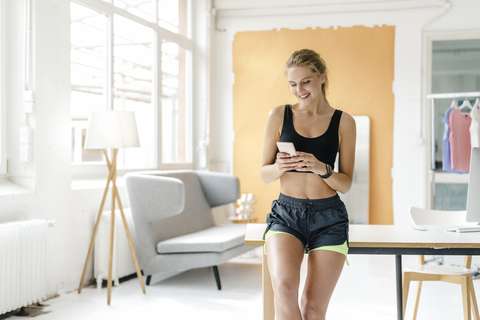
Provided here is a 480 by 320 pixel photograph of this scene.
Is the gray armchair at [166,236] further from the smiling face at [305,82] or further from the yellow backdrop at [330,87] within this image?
the yellow backdrop at [330,87]

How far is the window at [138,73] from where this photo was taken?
3.99 meters

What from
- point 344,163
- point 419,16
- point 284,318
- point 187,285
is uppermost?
point 419,16

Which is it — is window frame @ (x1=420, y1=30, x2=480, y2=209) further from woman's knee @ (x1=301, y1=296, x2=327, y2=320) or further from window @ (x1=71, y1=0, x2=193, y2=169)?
woman's knee @ (x1=301, y1=296, x2=327, y2=320)

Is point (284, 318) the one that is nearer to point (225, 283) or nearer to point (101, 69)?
point (225, 283)

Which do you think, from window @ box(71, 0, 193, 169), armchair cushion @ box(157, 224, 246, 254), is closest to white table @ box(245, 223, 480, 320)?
armchair cushion @ box(157, 224, 246, 254)

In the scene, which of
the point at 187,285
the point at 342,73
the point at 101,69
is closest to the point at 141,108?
the point at 101,69

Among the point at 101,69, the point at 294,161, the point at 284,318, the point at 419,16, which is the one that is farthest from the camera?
the point at 419,16

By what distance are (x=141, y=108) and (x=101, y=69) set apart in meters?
0.76

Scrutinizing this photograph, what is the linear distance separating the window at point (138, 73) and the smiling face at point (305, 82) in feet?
8.09

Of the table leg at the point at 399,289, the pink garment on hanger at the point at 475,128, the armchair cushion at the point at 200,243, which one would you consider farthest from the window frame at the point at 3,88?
the pink garment on hanger at the point at 475,128

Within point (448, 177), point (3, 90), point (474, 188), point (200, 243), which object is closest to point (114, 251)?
point (200, 243)

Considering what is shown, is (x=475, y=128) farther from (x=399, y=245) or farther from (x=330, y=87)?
(x=399, y=245)

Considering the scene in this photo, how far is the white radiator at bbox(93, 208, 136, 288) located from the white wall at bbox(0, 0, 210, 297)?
0.36 ft

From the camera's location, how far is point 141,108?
4910 mm
